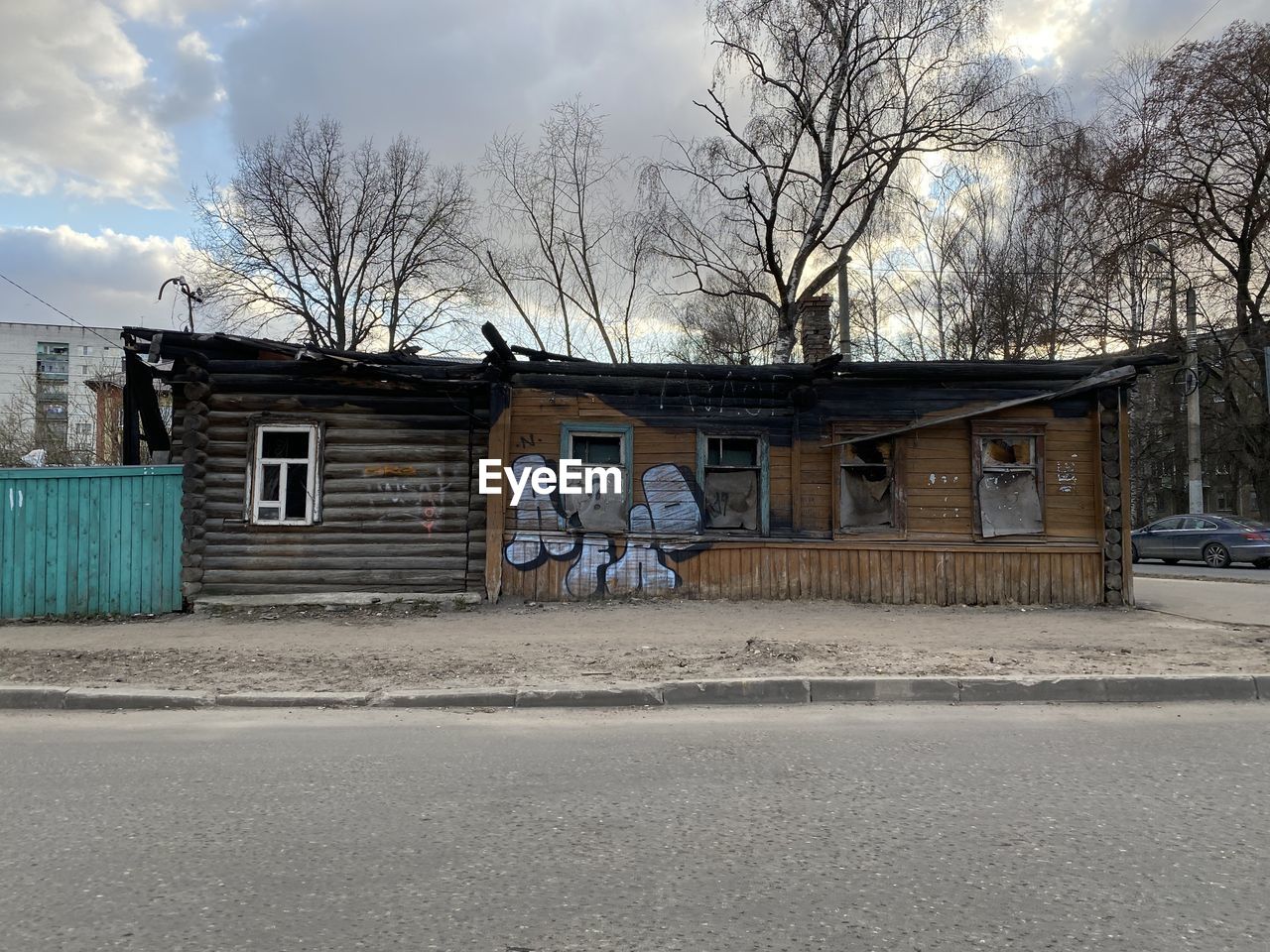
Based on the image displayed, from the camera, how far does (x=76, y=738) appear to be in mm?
5809

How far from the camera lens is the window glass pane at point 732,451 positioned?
39.4 feet

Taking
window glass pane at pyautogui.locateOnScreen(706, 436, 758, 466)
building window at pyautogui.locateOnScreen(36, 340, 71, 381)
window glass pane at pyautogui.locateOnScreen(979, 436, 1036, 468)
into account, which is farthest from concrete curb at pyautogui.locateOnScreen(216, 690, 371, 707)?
building window at pyautogui.locateOnScreen(36, 340, 71, 381)

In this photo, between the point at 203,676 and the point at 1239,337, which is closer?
the point at 203,676

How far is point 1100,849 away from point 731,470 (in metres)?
8.57

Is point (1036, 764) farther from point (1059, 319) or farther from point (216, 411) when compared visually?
point (1059, 319)

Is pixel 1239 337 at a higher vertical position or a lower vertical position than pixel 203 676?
higher

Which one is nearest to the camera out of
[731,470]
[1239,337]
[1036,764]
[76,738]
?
[1036,764]

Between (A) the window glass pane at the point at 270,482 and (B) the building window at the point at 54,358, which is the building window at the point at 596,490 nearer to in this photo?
(A) the window glass pane at the point at 270,482

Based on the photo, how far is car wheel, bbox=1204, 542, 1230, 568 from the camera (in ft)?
68.1

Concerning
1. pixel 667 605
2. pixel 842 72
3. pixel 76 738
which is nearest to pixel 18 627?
pixel 76 738

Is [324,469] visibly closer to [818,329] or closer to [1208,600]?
[818,329]

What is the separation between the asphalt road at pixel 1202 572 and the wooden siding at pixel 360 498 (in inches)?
620

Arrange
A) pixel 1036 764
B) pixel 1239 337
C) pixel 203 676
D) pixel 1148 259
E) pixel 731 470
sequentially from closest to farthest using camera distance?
Answer: 1. pixel 1036 764
2. pixel 203 676
3. pixel 731 470
4. pixel 1148 259
5. pixel 1239 337

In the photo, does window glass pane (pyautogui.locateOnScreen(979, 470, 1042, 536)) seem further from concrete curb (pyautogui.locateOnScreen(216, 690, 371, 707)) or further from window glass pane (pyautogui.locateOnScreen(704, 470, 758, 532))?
concrete curb (pyautogui.locateOnScreen(216, 690, 371, 707))
